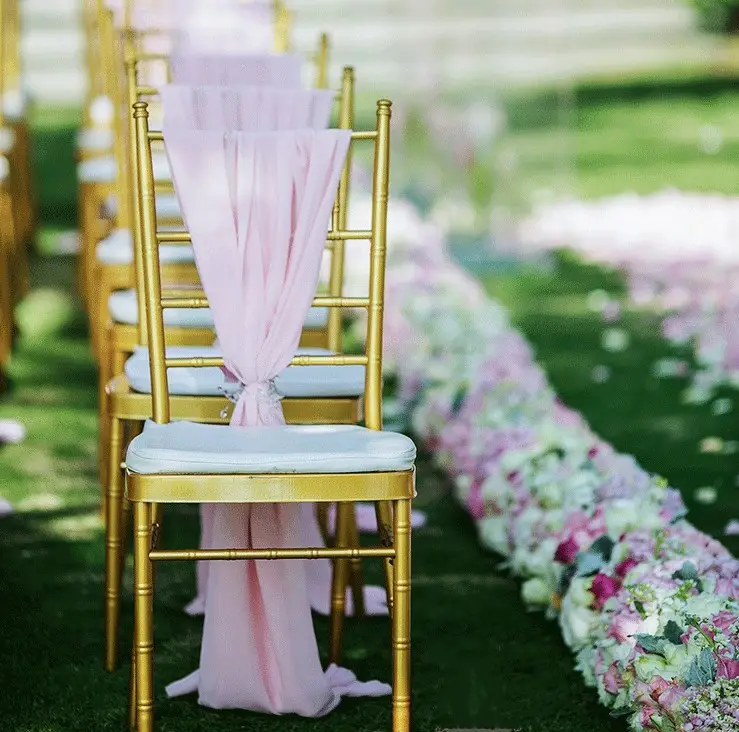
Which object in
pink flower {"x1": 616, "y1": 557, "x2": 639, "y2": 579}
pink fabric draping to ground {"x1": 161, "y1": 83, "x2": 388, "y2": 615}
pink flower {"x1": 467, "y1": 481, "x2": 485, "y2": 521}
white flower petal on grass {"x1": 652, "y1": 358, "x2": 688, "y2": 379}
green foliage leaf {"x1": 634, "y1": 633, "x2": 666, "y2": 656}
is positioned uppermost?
pink fabric draping to ground {"x1": 161, "y1": 83, "x2": 388, "y2": 615}

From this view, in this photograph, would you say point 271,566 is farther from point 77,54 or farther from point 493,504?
point 77,54

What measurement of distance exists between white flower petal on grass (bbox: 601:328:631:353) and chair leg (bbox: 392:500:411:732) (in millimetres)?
3228

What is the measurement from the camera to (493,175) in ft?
22.3

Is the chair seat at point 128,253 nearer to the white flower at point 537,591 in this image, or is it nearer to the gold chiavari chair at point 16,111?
the white flower at point 537,591

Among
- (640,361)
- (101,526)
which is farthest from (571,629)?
(640,361)

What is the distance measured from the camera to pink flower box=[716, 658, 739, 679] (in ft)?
8.14

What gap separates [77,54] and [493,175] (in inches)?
284

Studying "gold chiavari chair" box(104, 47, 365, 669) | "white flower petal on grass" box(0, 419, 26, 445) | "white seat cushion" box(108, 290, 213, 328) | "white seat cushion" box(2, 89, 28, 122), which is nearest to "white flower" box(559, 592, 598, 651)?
"gold chiavari chair" box(104, 47, 365, 669)

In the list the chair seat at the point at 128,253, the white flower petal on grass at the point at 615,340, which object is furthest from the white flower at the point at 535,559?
the white flower petal on grass at the point at 615,340

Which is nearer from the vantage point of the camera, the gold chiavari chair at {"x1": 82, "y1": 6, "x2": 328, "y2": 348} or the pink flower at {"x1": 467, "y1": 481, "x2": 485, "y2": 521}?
the gold chiavari chair at {"x1": 82, "y1": 6, "x2": 328, "y2": 348}

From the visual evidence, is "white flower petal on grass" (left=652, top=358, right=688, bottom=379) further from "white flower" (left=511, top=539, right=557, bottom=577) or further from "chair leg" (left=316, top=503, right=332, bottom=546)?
"chair leg" (left=316, top=503, right=332, bottom=546)

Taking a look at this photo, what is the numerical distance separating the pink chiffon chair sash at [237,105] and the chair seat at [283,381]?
1.66ft

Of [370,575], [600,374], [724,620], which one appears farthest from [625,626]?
[600,374]

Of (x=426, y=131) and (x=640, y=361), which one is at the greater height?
(x=426, y=131)
